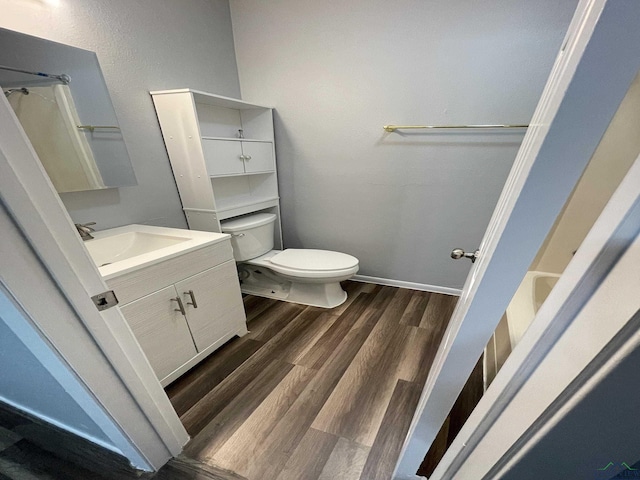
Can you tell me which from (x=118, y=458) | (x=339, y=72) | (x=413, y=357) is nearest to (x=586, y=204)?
(x=413, y=357)

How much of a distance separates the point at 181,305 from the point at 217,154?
99cm

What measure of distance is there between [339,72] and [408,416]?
7.08 feet

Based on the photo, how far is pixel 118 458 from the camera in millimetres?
1001

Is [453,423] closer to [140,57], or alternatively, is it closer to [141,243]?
[141,243]

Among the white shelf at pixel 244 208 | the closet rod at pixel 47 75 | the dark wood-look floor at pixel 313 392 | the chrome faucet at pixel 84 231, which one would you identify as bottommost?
the dark wood-look floor at pixel 313 392

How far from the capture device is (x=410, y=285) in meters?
2.14

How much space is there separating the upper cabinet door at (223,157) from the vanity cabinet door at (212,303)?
665mm

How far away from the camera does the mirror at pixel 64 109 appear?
41.1 inches

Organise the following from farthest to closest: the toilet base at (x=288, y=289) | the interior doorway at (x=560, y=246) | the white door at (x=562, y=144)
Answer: the toilet base at (x=288, y=289), the interior doorway at (x=560, y=246), the white door at (x=562, y=144)

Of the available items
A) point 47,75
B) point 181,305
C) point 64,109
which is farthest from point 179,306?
point 47,75

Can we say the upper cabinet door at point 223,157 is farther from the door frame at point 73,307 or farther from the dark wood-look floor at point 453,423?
the dark wood-look floor at point 453,423

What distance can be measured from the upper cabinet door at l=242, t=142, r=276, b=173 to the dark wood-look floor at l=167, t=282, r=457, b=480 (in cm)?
116

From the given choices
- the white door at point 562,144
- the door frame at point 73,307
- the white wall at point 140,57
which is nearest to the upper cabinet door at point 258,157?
the white wall at point 140,57

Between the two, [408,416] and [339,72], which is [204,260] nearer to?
[408,416]
